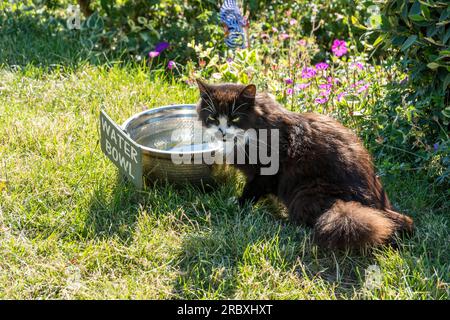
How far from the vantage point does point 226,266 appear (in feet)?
9.92

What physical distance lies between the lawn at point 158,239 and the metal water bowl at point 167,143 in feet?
0.31

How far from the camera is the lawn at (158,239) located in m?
2.88

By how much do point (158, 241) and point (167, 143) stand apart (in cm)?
102

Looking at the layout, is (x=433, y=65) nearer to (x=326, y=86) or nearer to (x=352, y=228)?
(x=352, y=228)

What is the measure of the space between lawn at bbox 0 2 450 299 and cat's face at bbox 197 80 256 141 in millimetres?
397

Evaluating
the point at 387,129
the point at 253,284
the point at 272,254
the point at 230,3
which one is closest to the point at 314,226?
the point at 272,254

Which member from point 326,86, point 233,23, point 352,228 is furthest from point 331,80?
point 352,228

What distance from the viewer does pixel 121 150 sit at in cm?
336

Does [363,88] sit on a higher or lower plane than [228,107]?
lower

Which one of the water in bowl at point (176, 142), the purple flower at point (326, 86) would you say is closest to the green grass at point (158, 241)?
the water in bowl at point (176, 142)

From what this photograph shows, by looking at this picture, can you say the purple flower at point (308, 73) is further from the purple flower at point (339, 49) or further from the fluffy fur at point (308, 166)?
the fluffy fur at point (308, 166)

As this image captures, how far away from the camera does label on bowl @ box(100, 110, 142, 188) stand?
326cm

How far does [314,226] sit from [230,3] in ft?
6.94

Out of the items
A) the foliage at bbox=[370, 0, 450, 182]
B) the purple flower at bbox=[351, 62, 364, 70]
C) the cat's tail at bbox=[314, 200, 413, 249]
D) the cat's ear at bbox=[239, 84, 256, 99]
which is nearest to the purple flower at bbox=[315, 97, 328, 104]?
the purple flower at bbox=[351, 62, 364, 70]
